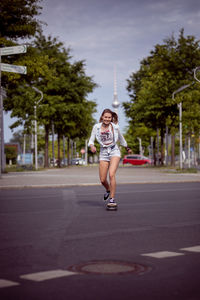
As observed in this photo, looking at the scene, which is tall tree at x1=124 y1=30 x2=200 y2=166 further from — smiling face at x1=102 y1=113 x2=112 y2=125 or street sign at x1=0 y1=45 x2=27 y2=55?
smiling face at x1=102 y1=113 x2=112 y2=125

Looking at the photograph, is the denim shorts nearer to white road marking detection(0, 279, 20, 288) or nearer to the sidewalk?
white road marking detection(0, 279, 20, 288)

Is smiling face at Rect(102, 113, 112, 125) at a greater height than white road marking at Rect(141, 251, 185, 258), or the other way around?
smiling face at Rect(102, 113, 112, 125)

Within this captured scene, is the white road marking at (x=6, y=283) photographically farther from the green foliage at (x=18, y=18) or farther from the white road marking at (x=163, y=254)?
the green foliage at (x=18, y=18)

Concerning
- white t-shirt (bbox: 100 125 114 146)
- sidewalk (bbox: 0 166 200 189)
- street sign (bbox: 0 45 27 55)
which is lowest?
sidewalk (bbox: 0 166 200 189)

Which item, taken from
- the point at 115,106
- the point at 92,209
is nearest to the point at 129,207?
the point at 92,209

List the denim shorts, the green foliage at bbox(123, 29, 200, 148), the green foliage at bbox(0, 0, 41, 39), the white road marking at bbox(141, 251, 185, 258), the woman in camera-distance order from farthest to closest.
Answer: the green foliage at bbox(123, 29, 200, 148) < the green foliage at bbox(0, 0, 41, 39) < the denim shorts < the woman < the white road marking at bbox(141, 251, 185, 258)

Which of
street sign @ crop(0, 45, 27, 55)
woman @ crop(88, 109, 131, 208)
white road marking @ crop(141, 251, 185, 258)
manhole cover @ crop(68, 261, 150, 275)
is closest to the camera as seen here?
manhole cover @ crop(68, 261, 150, 275)

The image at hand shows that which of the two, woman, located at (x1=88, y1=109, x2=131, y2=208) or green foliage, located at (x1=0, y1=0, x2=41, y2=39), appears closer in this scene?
woman, located at (x1=88, y1=109, x2=131, y2=208)

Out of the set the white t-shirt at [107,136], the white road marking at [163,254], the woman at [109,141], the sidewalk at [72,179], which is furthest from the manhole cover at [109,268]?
the sidewalk at [72,179]

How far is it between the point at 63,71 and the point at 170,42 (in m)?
10.3

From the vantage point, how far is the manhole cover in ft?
16.2

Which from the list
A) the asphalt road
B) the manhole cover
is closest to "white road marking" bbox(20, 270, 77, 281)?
the asphalt road

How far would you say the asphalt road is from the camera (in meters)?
4.31

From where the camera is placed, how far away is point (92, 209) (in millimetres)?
10914
